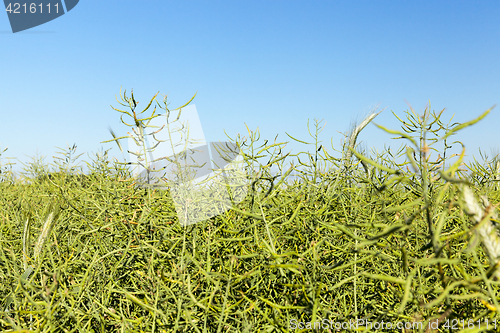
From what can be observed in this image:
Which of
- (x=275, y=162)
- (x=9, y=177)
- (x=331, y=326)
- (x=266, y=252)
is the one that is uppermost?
(x=9, y=177)

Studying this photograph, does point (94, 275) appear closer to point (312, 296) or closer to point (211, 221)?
point (211, 221)

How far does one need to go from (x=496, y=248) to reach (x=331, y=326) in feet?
0.87

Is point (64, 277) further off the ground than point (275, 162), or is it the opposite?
point (275, 162)

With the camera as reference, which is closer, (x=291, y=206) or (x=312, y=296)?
(x=312, y=296)

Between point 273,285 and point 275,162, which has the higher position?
point 275,162

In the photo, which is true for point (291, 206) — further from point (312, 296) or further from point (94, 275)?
point (94, 275)

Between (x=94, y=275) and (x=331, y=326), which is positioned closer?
(x=331, y=326)

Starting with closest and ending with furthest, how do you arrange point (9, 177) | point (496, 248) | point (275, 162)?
point (496, 248) → point (275, 162) → point (9, 177)

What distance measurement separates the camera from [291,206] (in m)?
0.65

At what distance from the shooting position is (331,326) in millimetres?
485

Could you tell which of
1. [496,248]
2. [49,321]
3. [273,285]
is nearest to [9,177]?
[49,321]

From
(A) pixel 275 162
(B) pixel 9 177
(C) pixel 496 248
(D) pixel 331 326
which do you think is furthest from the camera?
(B) pixel 9 177

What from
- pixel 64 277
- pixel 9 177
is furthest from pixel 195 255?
pixel 9 177

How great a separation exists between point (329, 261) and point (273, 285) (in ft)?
0.52
